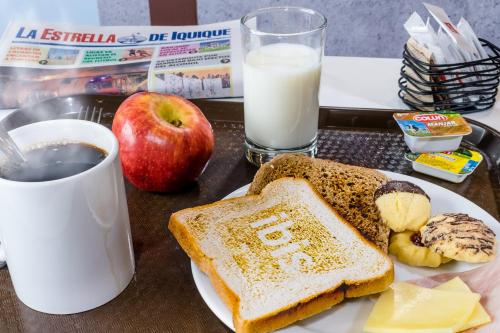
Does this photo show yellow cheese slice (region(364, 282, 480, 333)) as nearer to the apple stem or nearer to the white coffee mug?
the white coffee mug

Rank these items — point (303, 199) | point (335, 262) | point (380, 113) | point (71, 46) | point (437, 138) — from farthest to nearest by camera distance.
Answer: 1. point (71, 46)
2. point (380, 113)
3. point (437, 138)
4. point (303, 199)
5. point (335, 262)

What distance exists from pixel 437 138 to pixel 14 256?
783 millimetres

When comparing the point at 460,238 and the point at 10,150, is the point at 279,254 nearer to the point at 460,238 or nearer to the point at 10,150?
the point at 460,238

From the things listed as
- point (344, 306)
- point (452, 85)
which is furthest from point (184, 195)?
point (452, 85)

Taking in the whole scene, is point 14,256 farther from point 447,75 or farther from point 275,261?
point 447,75

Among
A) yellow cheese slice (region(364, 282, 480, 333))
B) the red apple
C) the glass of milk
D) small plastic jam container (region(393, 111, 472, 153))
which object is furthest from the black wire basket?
yellow cheese slice (region(364, 282, 480, 333))

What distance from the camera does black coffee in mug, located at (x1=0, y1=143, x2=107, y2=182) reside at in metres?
0.69

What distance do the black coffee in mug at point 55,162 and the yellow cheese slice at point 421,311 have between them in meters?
0.41

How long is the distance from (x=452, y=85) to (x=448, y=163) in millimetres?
266

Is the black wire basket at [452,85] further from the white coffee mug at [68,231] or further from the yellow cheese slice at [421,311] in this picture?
the white coffee mug at [68,231]

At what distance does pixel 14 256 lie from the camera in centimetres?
71

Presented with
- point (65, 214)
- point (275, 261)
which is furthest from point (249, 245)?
point (65, 214)

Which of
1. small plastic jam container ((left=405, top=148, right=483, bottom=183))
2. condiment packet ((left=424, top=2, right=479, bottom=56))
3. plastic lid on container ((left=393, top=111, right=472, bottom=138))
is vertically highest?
condiment packet ((left=424, top=2, right=479, bottom=56))

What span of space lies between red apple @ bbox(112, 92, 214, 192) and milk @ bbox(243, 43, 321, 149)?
12cm
